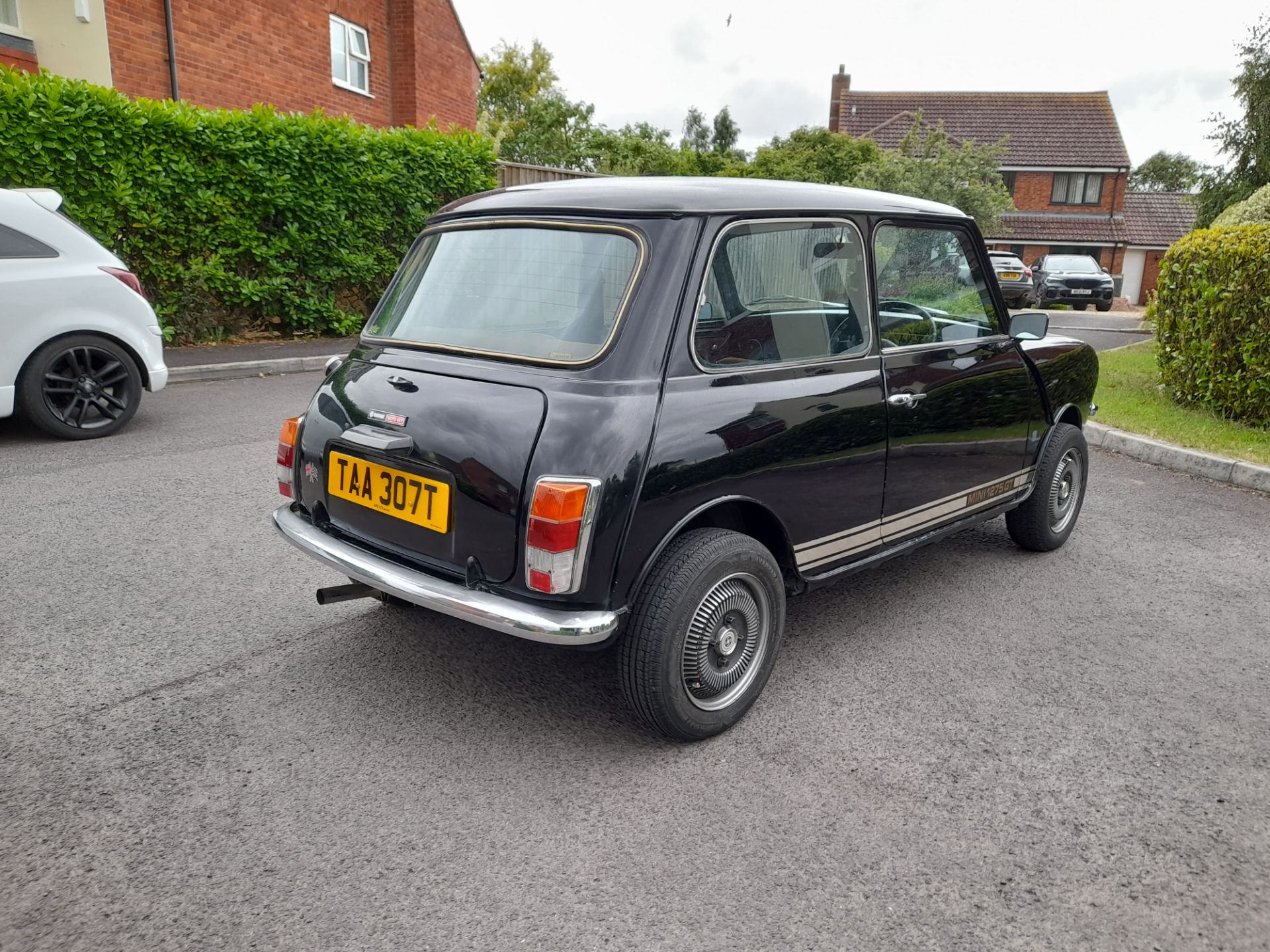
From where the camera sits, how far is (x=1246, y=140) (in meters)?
26.9

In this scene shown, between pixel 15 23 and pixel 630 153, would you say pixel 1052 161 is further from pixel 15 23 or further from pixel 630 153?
pixel 15 23

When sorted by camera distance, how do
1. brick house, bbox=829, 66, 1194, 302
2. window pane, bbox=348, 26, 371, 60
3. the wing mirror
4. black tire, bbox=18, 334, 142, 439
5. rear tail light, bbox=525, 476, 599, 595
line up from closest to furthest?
rear tail light, bbox=525, 476, 599, 595 < the wing mirror < black tire, bbox=18, 334, 142, 439 < window pane, bbox=348, 26, 371, 60 < brick house, bbox=829, 66, 1194, 302

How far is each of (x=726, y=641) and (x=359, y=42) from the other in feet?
63.5

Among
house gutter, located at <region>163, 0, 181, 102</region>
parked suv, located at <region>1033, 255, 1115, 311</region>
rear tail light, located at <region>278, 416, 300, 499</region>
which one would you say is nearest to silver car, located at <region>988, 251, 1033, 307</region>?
parked suv, located at <region>1033, 255, 1115, 311</region>

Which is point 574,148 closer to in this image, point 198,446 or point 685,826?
point 198,446

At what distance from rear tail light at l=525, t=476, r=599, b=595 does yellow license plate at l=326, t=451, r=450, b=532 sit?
365 mm

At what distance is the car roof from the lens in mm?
3197

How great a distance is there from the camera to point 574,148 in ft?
172

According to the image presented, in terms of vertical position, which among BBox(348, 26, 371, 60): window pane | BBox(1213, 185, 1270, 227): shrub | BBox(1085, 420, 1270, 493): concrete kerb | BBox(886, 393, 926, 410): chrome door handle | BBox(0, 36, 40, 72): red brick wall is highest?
BBox(348, 26, 371, 60): window pane

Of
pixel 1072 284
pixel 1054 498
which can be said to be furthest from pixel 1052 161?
pixel 1054 498

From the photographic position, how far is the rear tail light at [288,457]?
3578mm

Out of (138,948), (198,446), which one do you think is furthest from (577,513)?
(198,446)

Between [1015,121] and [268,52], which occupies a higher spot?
[1015,121]

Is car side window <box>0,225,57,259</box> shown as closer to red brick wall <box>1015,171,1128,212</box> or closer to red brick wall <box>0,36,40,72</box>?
red brick wall <box>0,36,40,72</box>
